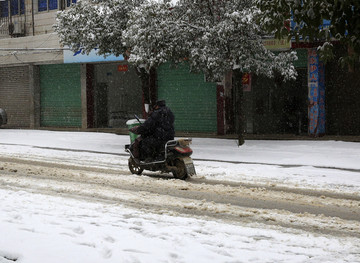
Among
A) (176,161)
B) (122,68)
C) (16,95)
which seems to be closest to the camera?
(176,161)

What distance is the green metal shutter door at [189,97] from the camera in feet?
85.4

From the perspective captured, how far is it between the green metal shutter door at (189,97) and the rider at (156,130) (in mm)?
14485

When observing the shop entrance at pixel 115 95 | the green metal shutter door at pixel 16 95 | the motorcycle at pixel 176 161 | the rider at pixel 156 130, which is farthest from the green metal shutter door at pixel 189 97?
the motorcycle at pixel 176 161

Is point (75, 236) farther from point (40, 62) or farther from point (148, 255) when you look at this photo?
point (40, 62)

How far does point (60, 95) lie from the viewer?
107ft

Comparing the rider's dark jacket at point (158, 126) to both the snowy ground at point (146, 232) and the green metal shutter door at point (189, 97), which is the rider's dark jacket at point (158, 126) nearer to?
the snowy ground at point (146, 232)

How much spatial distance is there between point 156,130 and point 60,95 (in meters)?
22.3

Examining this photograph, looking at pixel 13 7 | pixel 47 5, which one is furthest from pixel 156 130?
pixel 13 7

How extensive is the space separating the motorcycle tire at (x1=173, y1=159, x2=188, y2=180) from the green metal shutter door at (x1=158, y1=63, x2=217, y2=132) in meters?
14.7

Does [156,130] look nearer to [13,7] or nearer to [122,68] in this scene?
[122,68]

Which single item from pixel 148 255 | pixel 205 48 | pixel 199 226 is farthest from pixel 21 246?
pixel 205 48

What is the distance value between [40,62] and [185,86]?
1052 centimetres

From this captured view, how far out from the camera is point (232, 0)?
1752cm

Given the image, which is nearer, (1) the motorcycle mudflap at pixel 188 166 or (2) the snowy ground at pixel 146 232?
(2) the snowy ground at pixel 146 232
